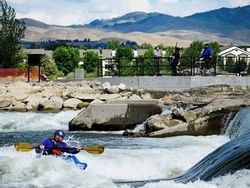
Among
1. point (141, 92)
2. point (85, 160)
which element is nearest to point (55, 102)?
point (141, 92)

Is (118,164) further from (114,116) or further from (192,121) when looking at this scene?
(114,116)

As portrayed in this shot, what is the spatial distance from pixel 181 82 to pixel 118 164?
760 inches

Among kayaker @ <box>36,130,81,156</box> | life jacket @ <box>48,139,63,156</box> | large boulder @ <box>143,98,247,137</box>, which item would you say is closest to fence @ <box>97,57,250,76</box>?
large boulder @ <box>143,98,247,137</box>

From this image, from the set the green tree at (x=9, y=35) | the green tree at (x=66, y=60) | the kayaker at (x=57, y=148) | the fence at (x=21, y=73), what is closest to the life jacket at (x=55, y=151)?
the kayaker at (x=57, y=148)

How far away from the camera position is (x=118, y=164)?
16.5 metres

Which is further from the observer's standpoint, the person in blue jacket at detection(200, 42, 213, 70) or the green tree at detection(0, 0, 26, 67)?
the green tree at detection(0, 0, 26, 67)

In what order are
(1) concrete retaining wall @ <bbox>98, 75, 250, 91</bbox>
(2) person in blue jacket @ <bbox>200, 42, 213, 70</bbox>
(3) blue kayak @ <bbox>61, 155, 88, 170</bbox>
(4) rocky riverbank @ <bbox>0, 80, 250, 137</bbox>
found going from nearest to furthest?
(3) blue kayak @ <bbox>61, 155, 88, 170</bbox> < (4) rocky riverbank @ <bbox>0, 80, 250, 137</bbox> < (2) person in blue jacket @ <bbox>200, 42, 213, 70</bbox> < (1) concrete retaining wall @ <bbox>98, 75, 250, 91</bbox>

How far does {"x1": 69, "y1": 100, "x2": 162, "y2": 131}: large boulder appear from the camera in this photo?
82.8ft

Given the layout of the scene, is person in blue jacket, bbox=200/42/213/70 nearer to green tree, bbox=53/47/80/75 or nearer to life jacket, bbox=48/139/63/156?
life jacket, bbox=48/139/63/156

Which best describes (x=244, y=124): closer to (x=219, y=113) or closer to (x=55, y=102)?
(x=219, y=113)

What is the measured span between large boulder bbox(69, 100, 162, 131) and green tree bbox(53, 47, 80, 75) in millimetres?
61485

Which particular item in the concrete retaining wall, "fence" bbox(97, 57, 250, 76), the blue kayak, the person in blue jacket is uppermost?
the person in blue jacket

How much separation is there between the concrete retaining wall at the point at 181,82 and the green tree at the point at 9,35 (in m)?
25.5

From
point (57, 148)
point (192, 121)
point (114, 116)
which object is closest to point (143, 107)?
point (114, 116)
